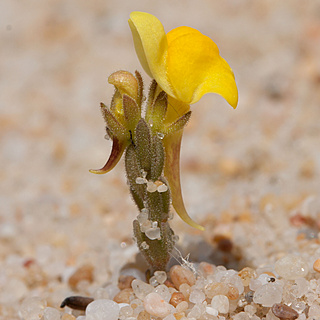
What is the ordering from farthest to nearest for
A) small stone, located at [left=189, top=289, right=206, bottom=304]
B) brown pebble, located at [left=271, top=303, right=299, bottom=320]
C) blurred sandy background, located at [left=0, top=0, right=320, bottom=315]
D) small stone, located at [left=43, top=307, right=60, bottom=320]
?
blurred sandy background, located at [left=0, top=0, right=320, bottom=315] → small stone, located at [left=43, top=307, right=60, bottom=320] → small stone, located at [left=189, top=289, right=206, bottom=304] → brown pebble, located at [left=271, top=303, right=299, bottom=320]

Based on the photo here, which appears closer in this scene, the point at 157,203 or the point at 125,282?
the point at 157,203

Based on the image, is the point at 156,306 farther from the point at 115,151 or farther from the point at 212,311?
the point at 115,151

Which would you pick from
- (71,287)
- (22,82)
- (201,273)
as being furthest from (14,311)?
(22,82)

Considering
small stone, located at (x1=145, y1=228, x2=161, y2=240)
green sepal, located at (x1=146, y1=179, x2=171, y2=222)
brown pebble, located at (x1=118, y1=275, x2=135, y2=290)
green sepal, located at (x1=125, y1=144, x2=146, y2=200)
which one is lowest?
brown pebble, located at (x1=118, y1=275, x2=135, y2=290)

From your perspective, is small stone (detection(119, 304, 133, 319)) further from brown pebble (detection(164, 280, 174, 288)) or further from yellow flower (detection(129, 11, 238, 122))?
yellow flower (detection(129, 11, 238, 122))

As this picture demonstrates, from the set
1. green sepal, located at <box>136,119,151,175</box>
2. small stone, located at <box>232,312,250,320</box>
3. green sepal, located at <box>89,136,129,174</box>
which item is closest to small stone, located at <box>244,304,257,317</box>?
small stone, located at <box>232,312,250,320</box>

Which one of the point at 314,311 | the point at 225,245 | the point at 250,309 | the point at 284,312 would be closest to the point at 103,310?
the point at 250,309
